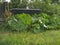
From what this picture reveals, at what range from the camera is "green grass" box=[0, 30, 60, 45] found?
9453 mm

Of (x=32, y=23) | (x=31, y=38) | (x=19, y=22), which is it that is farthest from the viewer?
(x=32, y=23)

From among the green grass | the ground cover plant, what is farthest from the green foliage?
the green grass

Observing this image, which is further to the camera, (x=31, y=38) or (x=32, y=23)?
(x=32, y=23)

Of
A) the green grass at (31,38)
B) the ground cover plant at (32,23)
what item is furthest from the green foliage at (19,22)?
the green grass at (31,38)

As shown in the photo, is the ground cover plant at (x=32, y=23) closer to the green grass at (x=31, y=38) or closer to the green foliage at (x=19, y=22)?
the green foliage at (x=19, y=22)

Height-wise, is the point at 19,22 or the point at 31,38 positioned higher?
the point at 19,22

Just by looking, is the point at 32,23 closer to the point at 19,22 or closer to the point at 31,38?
the point at 19,22

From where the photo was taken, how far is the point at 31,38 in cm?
1052

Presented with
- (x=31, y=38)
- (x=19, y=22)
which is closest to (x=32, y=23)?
(x=19, y=22)

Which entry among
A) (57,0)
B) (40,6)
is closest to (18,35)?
(40,6)

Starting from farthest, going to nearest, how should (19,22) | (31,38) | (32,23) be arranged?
(32,23) < (19,22) < (31,38)

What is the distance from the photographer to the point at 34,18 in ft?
43.5

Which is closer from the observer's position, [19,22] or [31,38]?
[31,38]

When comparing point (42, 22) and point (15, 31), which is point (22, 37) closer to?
point (15, 31)
